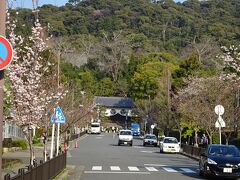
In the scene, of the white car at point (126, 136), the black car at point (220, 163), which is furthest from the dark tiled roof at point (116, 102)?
the black car at point (220, 163)

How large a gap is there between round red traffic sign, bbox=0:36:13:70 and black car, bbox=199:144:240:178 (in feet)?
43.7

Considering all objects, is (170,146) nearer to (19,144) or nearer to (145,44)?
(19,144)

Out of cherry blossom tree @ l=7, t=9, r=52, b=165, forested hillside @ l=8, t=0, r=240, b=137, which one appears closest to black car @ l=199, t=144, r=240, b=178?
cherry blossom tree @ l=7, t=9, r=52, b=165

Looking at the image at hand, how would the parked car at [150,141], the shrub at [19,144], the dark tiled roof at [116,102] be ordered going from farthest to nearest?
A: the dark tiled roof at [116,102], the parked car at [150,141], the shrub at [19,144]

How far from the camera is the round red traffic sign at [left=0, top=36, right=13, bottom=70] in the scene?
303 inches

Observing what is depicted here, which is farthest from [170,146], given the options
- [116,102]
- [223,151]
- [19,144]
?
[116,102]

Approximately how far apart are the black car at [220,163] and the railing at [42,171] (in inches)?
232

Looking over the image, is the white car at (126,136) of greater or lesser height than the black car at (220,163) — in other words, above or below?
above

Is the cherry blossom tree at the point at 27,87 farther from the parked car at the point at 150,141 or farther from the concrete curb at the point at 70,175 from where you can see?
the parked car at the point at 150,141

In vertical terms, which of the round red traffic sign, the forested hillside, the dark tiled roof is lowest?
the round red traffic sign

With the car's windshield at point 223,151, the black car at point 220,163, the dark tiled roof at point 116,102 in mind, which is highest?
the dark tiled roof at point 116,102

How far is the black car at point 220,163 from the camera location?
19219mm

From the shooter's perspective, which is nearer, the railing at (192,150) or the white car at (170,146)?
the railing at (192,150)

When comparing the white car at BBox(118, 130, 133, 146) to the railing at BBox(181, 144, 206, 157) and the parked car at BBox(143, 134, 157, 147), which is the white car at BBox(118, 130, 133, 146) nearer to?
the parked car at BBox(143, 134, 157, 147)
